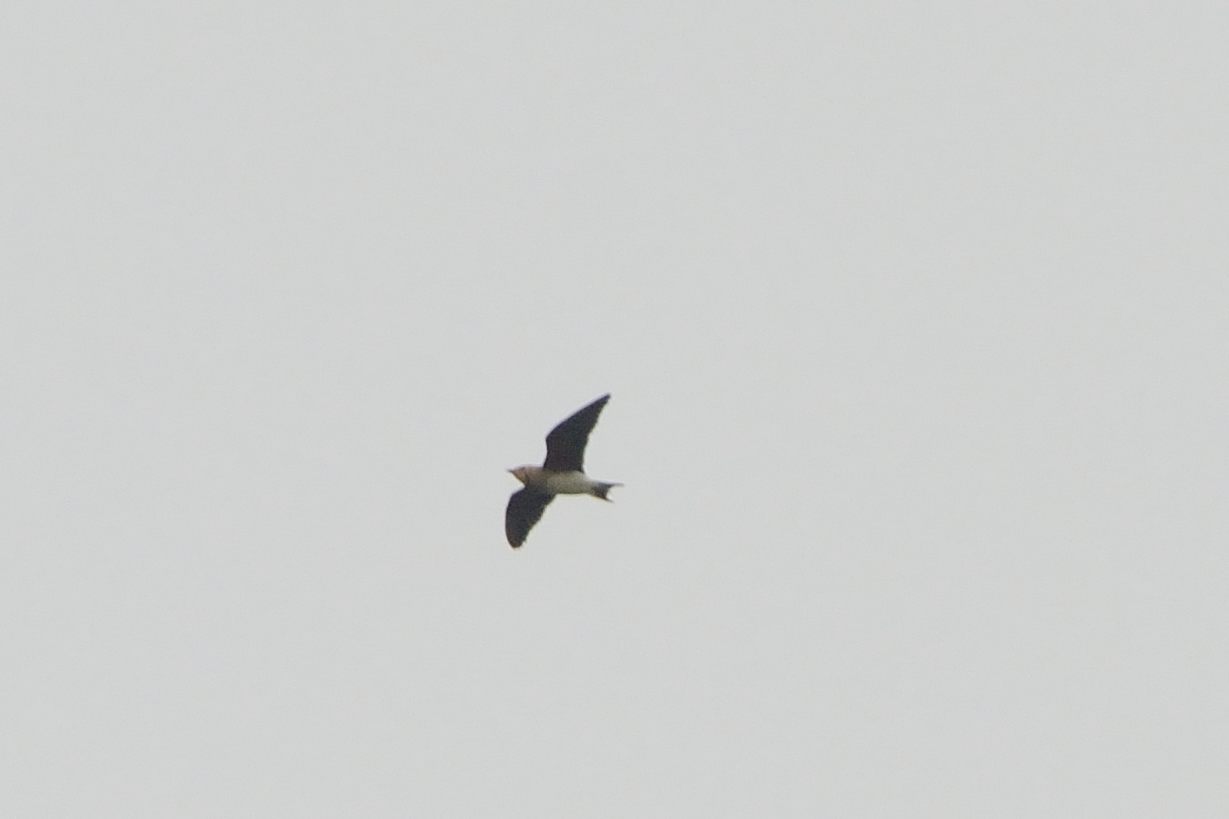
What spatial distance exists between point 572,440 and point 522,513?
1.74 meters

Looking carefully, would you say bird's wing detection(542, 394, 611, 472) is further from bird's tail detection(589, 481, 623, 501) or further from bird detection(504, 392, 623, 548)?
bird's tail detection(589, 481, 623, 501)

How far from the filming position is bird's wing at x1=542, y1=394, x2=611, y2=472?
26797 millimetres

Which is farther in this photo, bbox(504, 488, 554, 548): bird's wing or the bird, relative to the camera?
bbox(504, 488, 554, 548): bird's wing

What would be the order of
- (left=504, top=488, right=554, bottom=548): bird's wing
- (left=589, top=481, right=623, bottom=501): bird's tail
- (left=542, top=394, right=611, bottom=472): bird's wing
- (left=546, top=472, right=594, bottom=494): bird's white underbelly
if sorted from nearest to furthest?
(left=542, top=394, right=611, bottom=472): bird's wing
(left=589, top=481, right=623, bottom=501): bird's tail
(left=546, top=472, right=594, bottom=494): bird's white underbelly
(left=504, top=488, right=554, bottom=548): bird's wing

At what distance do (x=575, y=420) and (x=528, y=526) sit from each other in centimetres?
229

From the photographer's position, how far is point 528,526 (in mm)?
28547

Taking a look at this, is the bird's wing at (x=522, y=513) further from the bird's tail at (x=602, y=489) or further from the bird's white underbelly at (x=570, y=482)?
the bird's tail at (x=602, y=489)

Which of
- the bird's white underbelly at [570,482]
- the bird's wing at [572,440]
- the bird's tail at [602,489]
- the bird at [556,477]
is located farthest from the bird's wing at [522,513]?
the bird's tail at [602,489]

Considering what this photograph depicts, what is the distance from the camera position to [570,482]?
2752cm

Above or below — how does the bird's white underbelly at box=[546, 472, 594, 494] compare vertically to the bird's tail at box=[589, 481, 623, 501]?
above

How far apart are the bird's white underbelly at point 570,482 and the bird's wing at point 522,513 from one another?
0.65 m

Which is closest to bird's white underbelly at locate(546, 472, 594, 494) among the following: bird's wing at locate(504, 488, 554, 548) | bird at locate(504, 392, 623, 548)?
bird at locate(504, 392, 623, 548)

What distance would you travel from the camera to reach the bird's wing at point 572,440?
87.9 ft

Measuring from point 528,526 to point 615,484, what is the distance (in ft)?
6.18
